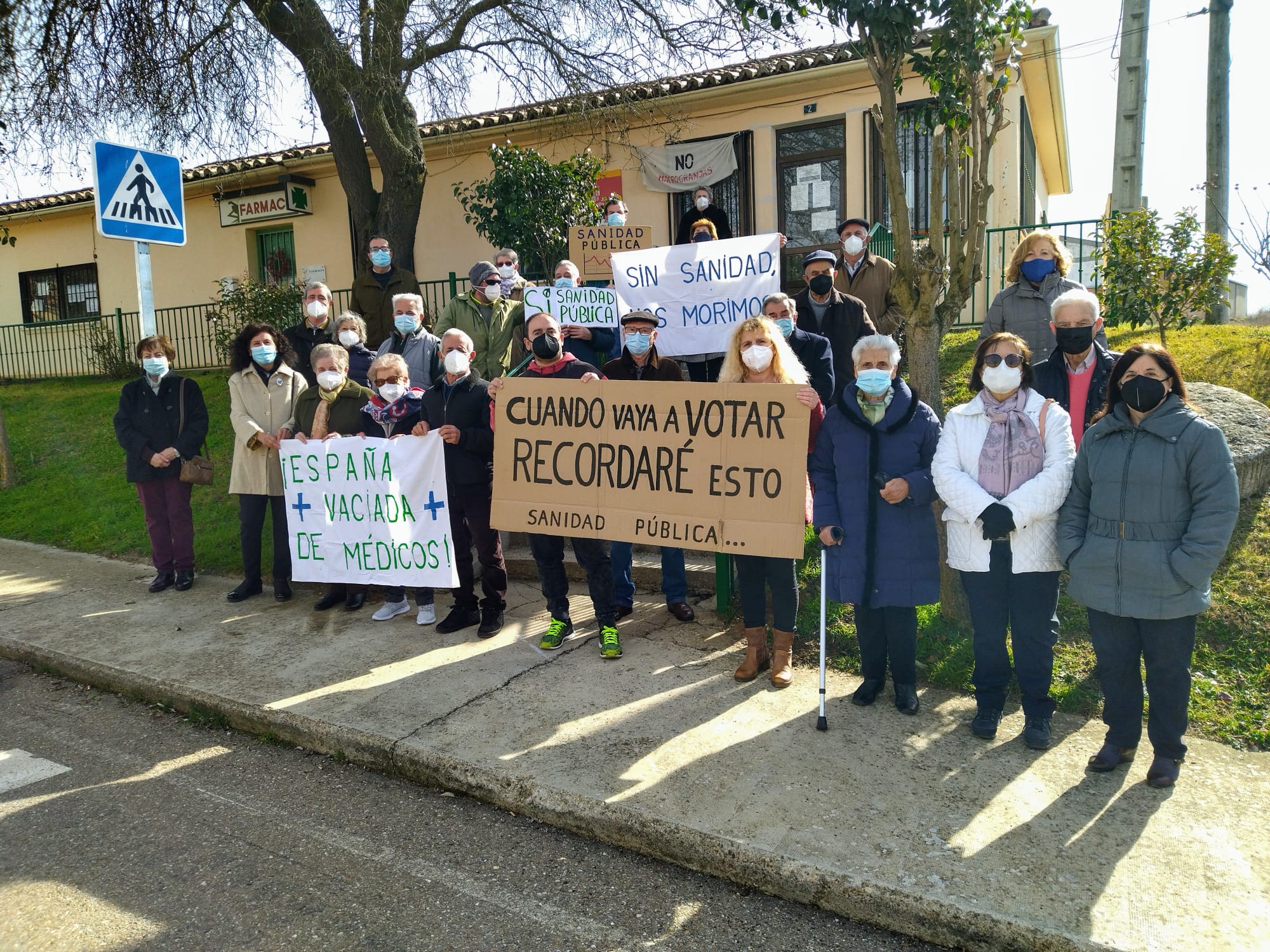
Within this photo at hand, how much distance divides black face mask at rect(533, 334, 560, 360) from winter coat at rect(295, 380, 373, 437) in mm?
1418

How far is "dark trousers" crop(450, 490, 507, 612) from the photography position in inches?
224

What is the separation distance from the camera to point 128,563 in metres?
8.17

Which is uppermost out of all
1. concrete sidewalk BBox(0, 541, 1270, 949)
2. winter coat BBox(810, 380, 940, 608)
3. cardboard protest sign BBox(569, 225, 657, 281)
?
cardboard protest sign BBox(569, 225, 657, 281)

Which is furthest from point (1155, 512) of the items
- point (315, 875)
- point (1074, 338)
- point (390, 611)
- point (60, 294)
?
point (60, 294)

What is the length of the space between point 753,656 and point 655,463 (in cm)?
115

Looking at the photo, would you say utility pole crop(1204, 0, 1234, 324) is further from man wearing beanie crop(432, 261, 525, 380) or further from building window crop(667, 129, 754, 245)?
man wearing beanie crop(432, 261, 525, 380)

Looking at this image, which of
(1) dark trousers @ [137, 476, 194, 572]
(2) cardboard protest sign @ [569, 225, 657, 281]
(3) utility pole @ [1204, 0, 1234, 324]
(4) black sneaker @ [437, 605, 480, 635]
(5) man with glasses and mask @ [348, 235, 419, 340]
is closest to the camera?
(4) black sneaker @ [437, 605, 480, 635]

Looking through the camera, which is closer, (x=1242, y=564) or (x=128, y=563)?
Result: (x=1242, y=564)

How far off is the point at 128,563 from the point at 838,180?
10.3 meters

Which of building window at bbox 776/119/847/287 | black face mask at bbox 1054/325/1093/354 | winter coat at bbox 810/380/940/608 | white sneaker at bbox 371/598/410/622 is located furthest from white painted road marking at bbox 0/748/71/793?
building window at bbox 776/119/847/287

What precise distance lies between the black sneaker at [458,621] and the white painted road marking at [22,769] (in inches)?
83.2

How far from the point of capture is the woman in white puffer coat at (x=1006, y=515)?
388cm

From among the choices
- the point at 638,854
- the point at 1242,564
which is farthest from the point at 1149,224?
the point at 638,854

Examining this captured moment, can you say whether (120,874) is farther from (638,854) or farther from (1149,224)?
(1149,224)
